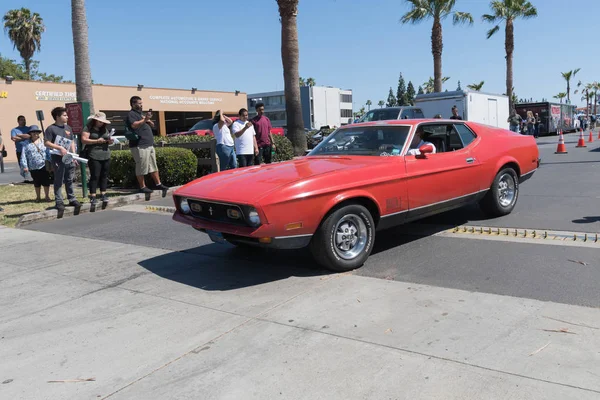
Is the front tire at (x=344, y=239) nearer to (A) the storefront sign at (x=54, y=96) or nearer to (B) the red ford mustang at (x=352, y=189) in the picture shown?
(B) the red ford mustang at (x=352, y=189)

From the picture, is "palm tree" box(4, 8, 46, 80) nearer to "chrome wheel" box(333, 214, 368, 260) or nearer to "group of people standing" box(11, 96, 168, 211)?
"group of people standing" box(11, 96, 168, 211)

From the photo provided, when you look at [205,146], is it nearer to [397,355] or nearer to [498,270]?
[498,270]

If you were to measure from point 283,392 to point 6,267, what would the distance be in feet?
14.8

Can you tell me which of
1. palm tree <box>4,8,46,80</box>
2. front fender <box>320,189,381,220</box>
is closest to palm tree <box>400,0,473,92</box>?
front fender <box>320,189,381,220</box>

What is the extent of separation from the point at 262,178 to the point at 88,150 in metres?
5.05

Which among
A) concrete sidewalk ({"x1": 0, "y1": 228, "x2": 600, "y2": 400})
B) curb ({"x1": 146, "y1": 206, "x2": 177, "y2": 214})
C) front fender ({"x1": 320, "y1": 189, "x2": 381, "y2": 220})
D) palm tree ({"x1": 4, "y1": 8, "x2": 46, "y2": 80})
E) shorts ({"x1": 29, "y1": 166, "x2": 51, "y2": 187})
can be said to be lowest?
concrete sidewalk ({"x1": 0, "y1": 228, "x2": 600, "y2": 400})

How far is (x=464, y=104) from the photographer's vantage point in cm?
2028

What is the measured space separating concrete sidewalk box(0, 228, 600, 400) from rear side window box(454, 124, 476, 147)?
2.77m

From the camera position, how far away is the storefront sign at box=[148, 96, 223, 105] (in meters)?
45.9

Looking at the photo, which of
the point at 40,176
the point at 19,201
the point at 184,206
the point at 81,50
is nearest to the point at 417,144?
the point at 184,206

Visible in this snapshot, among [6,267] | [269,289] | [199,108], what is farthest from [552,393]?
[199,108]

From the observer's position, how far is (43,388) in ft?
10.0

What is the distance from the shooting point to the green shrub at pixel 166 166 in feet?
36.8

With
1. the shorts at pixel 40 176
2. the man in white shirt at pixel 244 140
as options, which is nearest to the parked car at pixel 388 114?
the man in white shirt at pixel 244 140
